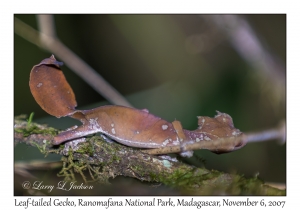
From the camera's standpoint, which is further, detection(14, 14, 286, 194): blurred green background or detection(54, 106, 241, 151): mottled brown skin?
detection(14, 14, 286, 194): blurred green background

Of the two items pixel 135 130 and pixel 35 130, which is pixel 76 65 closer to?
pixel 35 130

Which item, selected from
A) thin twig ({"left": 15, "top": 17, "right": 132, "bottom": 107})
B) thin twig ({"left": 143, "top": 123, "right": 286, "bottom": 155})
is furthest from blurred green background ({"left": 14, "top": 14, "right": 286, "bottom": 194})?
thin twig ({"left": 143, "top": 123, "right": 286, "bottom": 155})

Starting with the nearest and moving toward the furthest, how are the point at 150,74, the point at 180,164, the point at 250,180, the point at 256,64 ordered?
the point at 250,180 < the point at 180,164 < the point at 256,64 < the point at 150,74

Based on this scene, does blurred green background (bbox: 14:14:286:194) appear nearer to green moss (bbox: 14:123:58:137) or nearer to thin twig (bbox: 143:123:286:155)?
green moss (bbox: 14:123:58:137)

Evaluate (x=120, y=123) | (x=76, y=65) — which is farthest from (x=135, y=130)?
(x=76, y=65)
